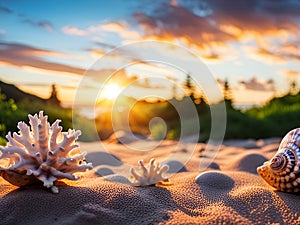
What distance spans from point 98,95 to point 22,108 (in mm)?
3447

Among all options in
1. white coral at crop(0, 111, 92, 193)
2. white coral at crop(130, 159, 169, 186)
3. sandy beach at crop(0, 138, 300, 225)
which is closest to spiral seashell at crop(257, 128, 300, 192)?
sandy beach at crop(0, 138, 300, 225)

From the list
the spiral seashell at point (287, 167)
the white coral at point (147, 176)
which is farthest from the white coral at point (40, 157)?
the spiral seashell at point (287, 167)

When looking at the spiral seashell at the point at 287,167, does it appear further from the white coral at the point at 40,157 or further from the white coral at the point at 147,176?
the white coral at the point at 40,157

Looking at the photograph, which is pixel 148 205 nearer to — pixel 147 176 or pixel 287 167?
pixel 147 176

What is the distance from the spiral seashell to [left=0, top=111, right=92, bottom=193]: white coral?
4.57ft

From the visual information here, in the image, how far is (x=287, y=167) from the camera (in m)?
2.54

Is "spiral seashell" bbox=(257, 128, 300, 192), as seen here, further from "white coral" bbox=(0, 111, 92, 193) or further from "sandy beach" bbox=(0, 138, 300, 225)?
"white coral" bbox=(0, 111, 92, 193)

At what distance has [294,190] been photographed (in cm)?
254

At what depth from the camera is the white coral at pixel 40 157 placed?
89.2 inches

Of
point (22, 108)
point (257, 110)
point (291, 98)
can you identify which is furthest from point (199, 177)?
point (291, 98)

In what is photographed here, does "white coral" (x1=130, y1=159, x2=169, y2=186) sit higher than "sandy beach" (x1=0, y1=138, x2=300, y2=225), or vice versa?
"white coral" (x1=130, y1=159, x2=169, y2=186)

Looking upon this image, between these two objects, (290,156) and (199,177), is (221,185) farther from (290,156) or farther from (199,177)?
(290,156)

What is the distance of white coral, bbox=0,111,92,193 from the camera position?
2.27 metres

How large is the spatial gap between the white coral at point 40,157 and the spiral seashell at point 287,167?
1.39 m
